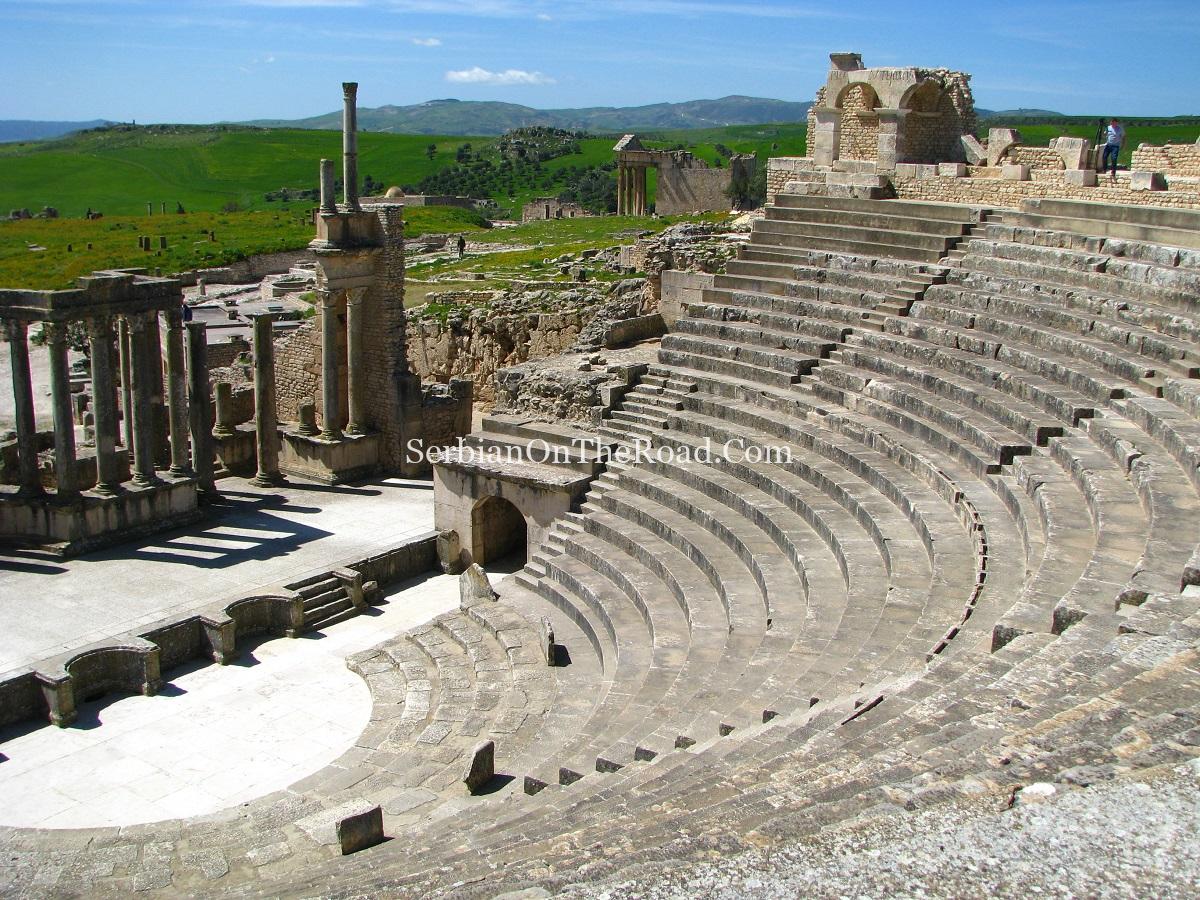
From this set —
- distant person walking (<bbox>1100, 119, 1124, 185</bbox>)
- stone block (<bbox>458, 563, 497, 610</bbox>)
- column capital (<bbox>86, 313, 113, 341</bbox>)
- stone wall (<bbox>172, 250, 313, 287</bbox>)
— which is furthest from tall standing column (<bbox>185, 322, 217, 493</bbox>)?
stone wall (<bbox>172, 250, 313, 287</bbox>)

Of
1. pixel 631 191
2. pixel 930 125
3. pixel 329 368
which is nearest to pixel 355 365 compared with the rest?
pixel 329 368

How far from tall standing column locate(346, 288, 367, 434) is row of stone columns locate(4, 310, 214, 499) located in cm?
309

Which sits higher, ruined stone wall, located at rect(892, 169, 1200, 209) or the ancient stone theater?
ruined stone wall, located at rect(892, 169, 1200, 209)

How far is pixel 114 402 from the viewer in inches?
787

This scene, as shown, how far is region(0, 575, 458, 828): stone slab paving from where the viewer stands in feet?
40.4

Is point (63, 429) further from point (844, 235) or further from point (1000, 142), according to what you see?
point (1000, 142)

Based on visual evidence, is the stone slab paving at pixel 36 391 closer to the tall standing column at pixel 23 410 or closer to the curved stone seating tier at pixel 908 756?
the tall standing column at pixel 23 410

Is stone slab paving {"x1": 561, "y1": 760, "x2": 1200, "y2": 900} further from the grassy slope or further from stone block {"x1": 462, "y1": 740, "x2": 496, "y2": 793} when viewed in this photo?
the grassy slope

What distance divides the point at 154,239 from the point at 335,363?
139ft

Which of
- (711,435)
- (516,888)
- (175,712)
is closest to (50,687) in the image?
(175,712)

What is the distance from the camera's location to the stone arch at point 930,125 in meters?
22.3

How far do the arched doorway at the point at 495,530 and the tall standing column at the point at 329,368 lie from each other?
493 centimetres

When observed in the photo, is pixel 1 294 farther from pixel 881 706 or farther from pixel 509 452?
pixel 881 706

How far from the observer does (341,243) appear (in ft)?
75.1
